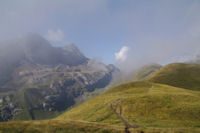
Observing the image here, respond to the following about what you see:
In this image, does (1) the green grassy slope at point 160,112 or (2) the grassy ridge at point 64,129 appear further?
(1) the green grassy slope at point 160,112

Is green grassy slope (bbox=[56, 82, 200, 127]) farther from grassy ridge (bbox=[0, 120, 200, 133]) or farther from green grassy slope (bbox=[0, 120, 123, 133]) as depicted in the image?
green grassy slope (bbox=[0, 120, 123, 133])

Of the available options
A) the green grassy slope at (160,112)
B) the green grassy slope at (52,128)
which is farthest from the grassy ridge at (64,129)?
the green grassy slope at (160,112)

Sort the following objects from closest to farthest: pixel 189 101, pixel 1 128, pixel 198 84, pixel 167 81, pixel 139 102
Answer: pixel 1 128 → pixel 189 101 → pixel 139 102 → pixel 198 84 → pixel 167 81

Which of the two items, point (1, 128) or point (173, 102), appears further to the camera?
point (173, 102)

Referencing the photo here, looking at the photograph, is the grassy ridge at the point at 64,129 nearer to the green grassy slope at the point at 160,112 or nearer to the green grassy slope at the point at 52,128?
the green grassy slope at the point at 52,128

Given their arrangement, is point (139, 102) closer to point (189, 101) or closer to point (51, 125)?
point (189, 101)

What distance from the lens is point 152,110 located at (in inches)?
2095

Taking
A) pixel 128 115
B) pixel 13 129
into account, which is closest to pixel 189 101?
pixel 128 115

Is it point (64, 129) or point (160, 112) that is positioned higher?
point (64, 129)

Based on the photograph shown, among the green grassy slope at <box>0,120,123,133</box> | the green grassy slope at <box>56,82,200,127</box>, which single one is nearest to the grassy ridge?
the green grassy slope at <box>0,120,123,133</box>

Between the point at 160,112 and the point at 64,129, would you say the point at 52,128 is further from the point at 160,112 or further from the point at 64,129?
the point at 160,112

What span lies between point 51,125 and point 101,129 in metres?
14.5

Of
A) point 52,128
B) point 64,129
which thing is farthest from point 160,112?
point 52,128

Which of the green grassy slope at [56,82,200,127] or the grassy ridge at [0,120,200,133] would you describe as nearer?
the grassy ridge at [0,120,200,133]
